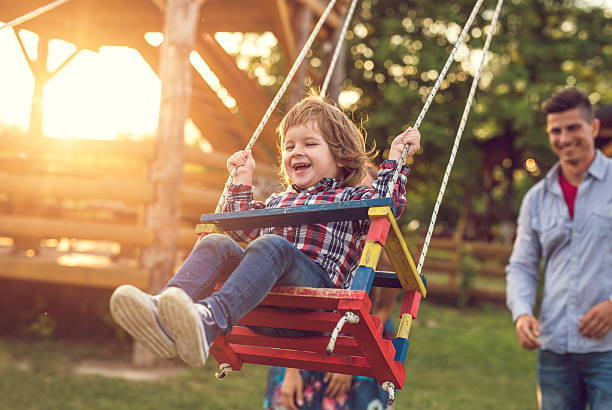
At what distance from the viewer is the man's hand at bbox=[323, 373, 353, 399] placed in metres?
2.94

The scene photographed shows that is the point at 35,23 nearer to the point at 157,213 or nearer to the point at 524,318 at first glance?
the point at 157,213

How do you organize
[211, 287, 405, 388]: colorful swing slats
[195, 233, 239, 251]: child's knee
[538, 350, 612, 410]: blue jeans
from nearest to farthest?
1. [211, 287, 405, 388]: colorful swing slats
2. [195, 233, 239, 251]: child's knee
3. [538, 350, 612, 410]: blue jeans

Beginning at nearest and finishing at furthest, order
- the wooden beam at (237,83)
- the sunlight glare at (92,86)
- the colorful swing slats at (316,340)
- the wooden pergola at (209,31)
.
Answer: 1. the colorful swing slats at (316,340)
2. the sunlight glare at (92,86)
3. the wooden pergola at (209,31)
4. the wooden beam at (237,83)

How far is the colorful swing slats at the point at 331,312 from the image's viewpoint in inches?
73.5

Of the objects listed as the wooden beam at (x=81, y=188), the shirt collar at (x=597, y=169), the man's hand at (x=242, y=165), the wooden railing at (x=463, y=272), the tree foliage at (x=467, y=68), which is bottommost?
the man's hand at (x=242, y=165)

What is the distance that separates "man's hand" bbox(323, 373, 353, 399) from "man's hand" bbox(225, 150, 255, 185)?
1.01m

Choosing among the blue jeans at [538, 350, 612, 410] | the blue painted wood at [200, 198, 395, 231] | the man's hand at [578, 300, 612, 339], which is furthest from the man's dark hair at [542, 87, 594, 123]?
the blue painted wood at [200, 198, 395, 231]

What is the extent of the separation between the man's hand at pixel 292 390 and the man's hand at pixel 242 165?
37.4 inches

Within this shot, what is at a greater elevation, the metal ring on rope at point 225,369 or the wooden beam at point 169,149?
the wooden beam at point 169,149

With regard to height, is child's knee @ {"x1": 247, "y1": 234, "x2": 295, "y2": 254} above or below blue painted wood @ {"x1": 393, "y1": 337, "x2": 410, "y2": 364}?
above

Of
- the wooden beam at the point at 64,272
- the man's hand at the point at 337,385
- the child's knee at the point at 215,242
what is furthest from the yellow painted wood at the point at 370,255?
the wooden beam at the point at 64,272

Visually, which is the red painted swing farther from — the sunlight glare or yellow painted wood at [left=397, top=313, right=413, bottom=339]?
the sunlight glare

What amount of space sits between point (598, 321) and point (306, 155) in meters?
1.53

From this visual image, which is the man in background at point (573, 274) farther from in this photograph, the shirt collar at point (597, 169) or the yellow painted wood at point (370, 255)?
the yellow painted wood at point (370, 255)
